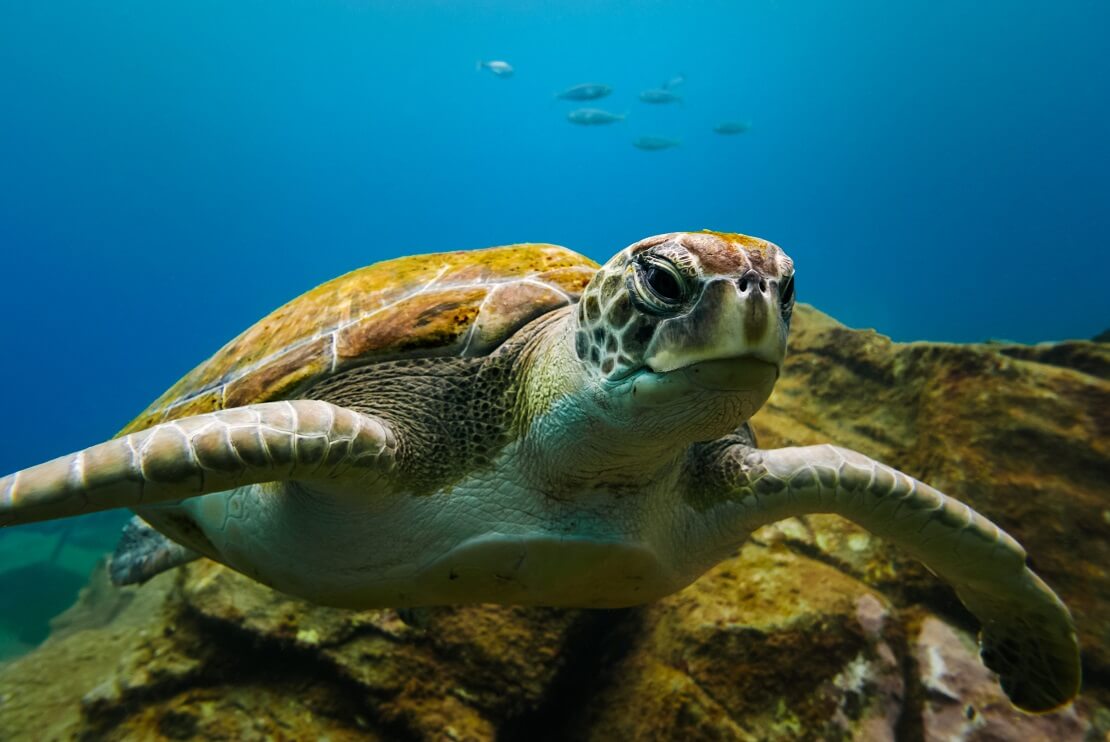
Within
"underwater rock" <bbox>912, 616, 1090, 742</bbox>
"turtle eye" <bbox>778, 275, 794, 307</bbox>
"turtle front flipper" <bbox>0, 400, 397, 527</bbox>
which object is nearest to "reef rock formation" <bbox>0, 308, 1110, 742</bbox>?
"underwater rock" <bbox>912, 616, 1090, 742</bbox>

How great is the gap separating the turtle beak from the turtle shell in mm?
968

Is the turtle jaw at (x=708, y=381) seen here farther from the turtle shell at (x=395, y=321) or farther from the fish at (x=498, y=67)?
the fish at (x=498, y=67)

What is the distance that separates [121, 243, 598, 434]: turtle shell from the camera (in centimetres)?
202

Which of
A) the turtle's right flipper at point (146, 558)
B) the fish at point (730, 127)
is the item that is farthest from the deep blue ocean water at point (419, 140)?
the fish at point (730, 127)

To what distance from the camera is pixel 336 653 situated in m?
2.56

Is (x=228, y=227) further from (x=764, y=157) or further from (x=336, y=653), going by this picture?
(x=764, y=157)

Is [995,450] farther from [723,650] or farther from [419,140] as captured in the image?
[419,140]

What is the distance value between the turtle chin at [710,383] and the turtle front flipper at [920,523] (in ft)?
2.72

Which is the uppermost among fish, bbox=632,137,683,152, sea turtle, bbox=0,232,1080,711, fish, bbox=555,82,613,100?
fish, bbox=555,82,613,100

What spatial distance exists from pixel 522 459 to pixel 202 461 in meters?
0.89

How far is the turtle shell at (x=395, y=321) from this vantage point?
6.62 ft

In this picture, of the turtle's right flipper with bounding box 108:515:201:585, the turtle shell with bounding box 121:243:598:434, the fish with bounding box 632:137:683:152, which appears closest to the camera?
the turtle shell with bounding box 121:243:598:434

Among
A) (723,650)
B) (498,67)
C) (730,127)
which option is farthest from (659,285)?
(730,127)

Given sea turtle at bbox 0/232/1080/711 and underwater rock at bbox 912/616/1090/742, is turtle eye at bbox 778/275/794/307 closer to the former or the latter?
sea turtle at bbox 0/232/1080/711
